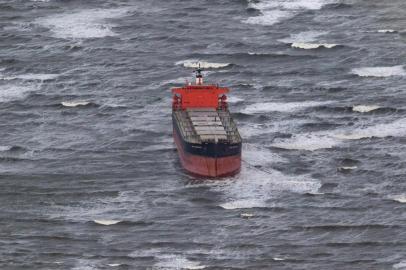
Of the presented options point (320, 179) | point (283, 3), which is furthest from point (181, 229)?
point (283, 3)

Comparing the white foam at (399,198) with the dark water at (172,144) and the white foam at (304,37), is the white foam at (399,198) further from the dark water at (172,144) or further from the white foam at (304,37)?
the white foam at (304,37)

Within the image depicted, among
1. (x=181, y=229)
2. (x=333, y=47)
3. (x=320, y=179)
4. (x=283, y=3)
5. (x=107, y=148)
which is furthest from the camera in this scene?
(x=283, y=3)

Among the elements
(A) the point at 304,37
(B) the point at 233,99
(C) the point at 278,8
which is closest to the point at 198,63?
(B) the point at 233,99

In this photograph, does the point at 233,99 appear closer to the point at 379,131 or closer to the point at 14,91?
the point at 379,131

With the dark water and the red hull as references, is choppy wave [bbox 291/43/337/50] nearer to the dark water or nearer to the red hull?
the dark water

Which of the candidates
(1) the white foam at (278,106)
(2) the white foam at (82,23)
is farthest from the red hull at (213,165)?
(2) the white foam at (82,23)

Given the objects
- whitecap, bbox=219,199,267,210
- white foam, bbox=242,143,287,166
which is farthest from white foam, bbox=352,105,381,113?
whitecap, bbox=219,199,267,210

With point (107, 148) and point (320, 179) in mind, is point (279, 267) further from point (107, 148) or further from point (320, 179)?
point (107, 148)
